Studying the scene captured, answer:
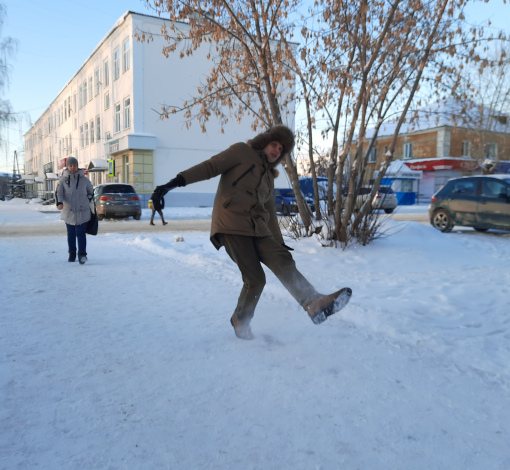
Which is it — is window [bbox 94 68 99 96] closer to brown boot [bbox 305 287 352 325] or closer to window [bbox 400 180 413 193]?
window [bbox 400 180 413 193]

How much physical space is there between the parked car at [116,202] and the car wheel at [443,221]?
38.1 feet

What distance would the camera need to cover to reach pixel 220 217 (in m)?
3.32

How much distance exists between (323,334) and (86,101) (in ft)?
128

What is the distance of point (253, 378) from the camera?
2828mm

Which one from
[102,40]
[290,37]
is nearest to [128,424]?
[290,37]

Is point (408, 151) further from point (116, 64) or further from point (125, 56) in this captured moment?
point (116, 64)

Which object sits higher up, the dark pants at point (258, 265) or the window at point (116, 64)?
the window at point (116, 64)

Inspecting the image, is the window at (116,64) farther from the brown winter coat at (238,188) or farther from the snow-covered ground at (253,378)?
the brown winter coat at (238,188)

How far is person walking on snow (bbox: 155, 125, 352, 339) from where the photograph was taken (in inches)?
125

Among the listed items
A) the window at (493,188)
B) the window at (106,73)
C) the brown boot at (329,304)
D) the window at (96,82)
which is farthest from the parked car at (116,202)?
the window at (96,82)

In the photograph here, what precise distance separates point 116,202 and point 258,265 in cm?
1584

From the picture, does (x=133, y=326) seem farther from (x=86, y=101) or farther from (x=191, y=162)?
(x=86, y=101)

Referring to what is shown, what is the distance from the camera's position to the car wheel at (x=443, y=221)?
479 inches

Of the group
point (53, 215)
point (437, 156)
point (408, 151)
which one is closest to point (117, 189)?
point (53, 215)
